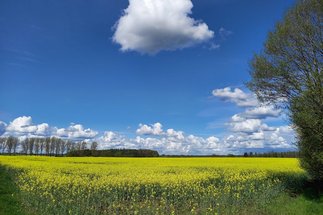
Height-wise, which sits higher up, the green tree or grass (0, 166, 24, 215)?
the green tree

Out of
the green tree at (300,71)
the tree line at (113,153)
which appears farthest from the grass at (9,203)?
the tree line at (113,153)

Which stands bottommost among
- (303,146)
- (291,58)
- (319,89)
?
(303,146)

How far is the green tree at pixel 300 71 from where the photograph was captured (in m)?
19.6

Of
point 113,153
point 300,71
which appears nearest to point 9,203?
→ point 300,71

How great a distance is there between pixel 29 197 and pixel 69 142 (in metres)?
123

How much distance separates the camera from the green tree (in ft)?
64.3

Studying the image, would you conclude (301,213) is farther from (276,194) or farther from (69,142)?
(69,142)

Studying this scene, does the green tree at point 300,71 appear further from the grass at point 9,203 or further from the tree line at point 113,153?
the tree line at point 113,153

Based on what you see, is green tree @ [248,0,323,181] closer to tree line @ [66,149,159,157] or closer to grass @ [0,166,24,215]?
grass @ [0,166,24,215]

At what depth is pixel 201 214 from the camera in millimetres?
14227

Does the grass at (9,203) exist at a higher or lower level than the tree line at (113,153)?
lower

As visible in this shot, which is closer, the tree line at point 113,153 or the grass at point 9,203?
the grass at point 9,203

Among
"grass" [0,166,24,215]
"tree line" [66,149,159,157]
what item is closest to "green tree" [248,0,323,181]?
"grass" [0,166,24,215]

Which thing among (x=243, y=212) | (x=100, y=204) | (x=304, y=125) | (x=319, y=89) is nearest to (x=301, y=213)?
(x=243, y=212)
